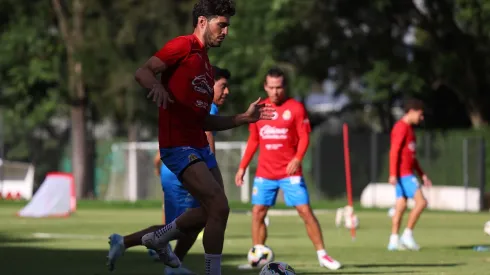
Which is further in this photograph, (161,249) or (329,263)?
(329,263)

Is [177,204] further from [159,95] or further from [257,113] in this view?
[159,95]

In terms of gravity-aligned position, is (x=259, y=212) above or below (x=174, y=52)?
below

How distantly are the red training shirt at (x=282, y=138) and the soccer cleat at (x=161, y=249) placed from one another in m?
3.51

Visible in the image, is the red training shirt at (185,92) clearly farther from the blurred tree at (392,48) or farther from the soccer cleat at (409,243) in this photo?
the blurred tree at (392,48)

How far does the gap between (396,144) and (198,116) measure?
319 inches

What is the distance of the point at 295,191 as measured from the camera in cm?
1454

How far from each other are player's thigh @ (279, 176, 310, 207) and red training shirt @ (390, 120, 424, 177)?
11.9ft

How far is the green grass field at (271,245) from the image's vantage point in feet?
46.3

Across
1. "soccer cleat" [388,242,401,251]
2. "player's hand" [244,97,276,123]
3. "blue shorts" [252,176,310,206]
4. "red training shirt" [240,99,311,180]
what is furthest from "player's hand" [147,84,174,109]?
"soccer cleat" [388,242,401,251]

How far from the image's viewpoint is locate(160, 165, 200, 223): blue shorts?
11961 mm

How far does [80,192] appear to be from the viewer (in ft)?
152

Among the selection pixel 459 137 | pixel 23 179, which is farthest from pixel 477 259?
pixel 23 179

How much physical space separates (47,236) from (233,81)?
24.5 m

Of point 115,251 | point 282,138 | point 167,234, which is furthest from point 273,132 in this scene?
point 167,234
